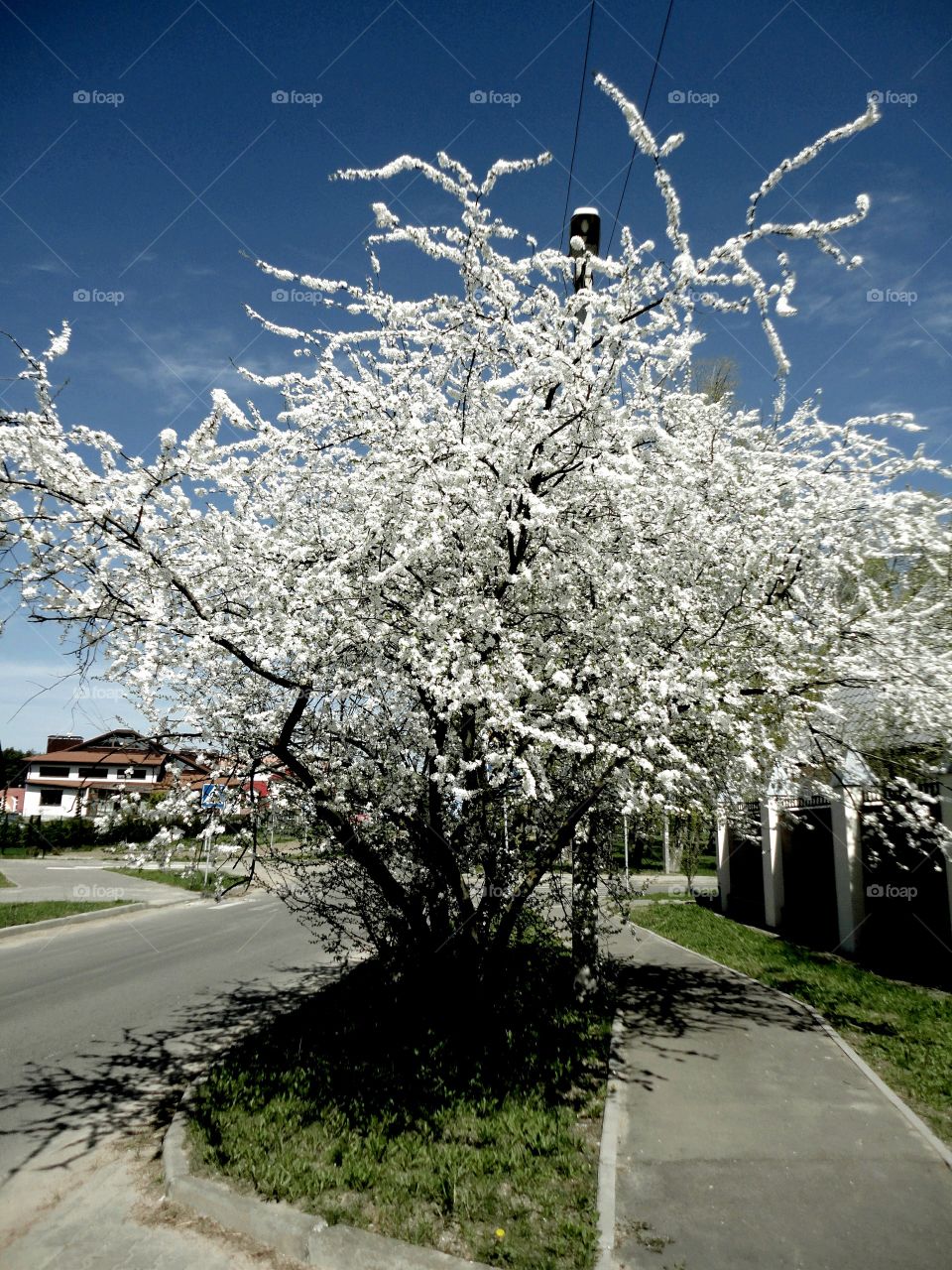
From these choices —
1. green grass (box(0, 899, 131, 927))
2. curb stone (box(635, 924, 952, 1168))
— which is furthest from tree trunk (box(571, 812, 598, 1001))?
green grass (box(0, 899, 131, 927))

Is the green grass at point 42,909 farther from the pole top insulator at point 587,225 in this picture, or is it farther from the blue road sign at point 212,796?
the pole top insulator at point 587,225

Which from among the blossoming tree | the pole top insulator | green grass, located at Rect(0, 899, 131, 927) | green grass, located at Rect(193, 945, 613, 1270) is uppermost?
the pole top insulator

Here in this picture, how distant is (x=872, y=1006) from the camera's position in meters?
8.98

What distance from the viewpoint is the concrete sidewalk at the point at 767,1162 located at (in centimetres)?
392

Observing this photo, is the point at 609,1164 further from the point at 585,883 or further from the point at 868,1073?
the point at 868,1073

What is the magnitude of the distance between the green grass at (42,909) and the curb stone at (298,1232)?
13217 millimetres

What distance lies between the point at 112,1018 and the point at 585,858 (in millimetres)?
6154

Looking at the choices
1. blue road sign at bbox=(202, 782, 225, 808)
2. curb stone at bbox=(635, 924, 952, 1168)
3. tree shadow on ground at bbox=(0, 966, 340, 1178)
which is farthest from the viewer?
blue road sign at bbox=(202, 782, 225, 808)

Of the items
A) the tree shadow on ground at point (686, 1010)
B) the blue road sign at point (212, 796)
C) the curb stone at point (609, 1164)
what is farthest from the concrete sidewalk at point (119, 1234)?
the tree shadow on ground at point (686, 1010)

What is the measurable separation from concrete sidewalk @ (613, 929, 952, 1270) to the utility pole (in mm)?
1053

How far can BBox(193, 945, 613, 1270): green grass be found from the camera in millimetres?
4148

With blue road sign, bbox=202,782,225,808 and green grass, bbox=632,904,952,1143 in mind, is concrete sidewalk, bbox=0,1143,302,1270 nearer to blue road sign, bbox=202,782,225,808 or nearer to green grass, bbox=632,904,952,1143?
blue road sign, bbox=202,782,225,808

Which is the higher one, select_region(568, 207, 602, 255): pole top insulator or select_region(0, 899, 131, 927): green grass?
select_region(568, 207, 602, 255): pole top insulator

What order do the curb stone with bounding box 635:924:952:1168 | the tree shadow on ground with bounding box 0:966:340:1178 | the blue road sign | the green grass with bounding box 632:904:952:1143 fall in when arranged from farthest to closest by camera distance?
the green grass with bounding box 632:904:952:1143 < the blue road sign < the tree shadow on ground with bounding box 0:966:340:1178 < the curb stone with bounding box 635:924:952:1168
